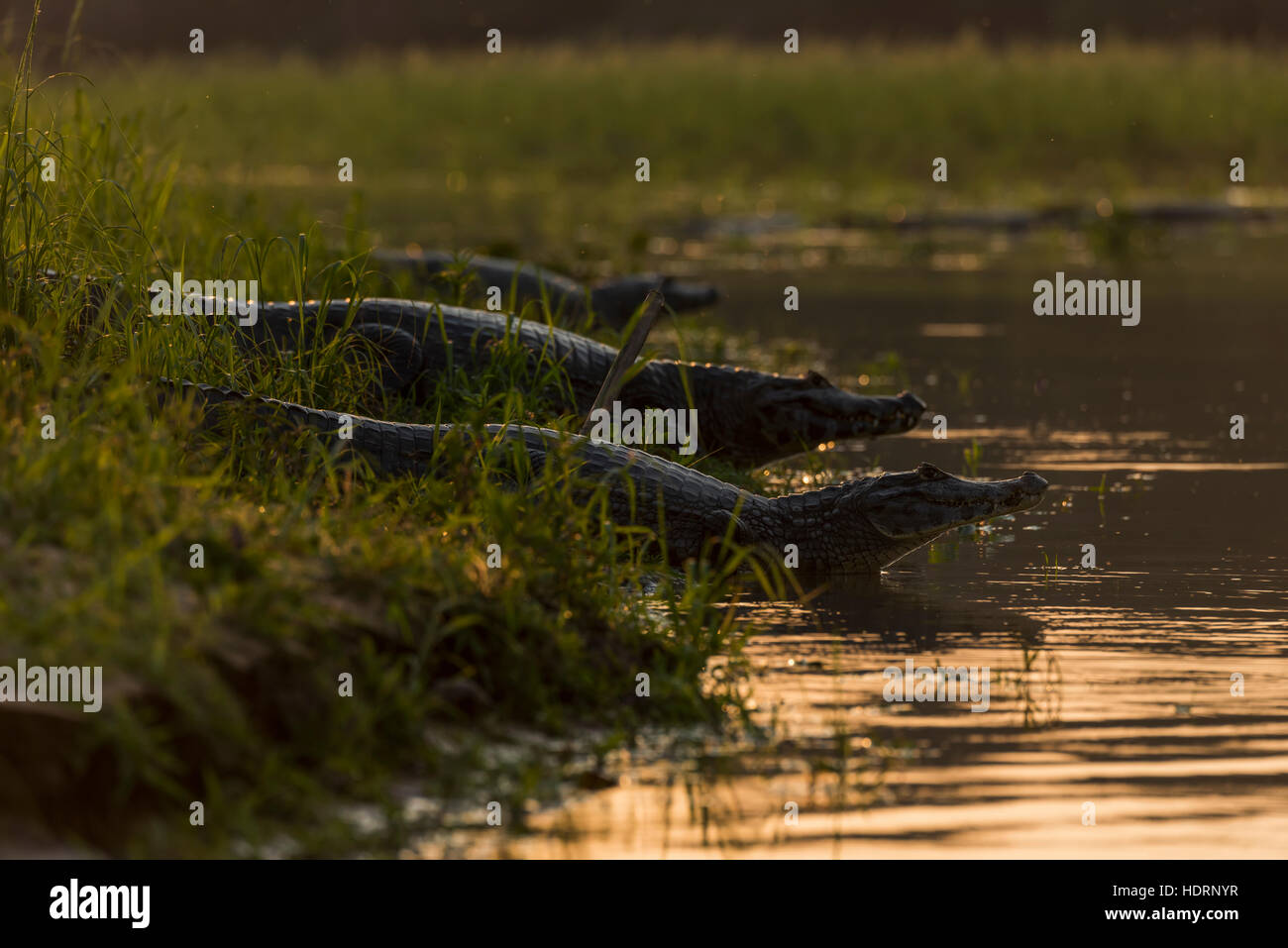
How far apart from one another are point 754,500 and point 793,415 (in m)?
2.06

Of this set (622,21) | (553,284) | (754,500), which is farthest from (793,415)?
(622,21)

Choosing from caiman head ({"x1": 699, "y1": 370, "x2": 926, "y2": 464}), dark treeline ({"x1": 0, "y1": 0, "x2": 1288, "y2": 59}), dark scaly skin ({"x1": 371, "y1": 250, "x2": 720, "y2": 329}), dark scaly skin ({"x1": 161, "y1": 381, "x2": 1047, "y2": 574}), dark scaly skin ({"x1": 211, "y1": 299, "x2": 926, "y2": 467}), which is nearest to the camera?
dark scaly skin ({"x1": 161, "y1": 381, "x2": 1047, "y2": 574})

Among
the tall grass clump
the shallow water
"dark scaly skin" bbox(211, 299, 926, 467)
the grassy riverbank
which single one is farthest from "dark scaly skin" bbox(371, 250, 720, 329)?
the tall grass clump

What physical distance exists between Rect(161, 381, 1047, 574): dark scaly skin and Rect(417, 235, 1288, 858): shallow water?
18cm

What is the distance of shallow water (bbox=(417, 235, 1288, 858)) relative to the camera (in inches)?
180

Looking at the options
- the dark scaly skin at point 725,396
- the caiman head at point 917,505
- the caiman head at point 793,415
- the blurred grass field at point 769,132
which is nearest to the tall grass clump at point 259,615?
the caiman head at point 917,505

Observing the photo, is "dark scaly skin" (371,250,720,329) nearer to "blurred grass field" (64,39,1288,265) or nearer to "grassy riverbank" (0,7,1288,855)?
"grassy riverbank" (0,7,1288,855)

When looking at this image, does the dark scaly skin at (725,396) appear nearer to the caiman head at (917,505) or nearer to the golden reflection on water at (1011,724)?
the golden reflection on water at (1011,724)

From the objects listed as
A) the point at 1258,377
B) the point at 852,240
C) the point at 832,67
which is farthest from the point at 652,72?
the point at 1258,377

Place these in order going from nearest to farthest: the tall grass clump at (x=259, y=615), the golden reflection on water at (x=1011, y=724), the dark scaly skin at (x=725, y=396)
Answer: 1. the tall grass clump at (x=259, y=615)
2. the golden reflection on water at (x=1011, y=724)
3. the dark scaly skin at (x=725, y=396)

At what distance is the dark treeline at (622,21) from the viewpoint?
65.3m

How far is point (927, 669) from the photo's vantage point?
593 centimetres
